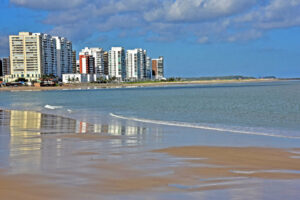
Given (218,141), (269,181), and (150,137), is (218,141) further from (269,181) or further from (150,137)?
(269,181)

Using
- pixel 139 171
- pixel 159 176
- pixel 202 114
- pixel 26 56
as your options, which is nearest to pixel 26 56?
pixel 26 56

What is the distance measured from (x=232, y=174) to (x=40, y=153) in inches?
189

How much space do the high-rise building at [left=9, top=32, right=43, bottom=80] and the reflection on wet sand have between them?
7203 inches

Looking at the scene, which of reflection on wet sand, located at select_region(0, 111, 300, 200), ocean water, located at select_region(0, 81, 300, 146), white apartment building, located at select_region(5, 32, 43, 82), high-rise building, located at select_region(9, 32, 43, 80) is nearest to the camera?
reflection on wet sand, located at select_region(0, 111, 300, 200)

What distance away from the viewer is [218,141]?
41.5 feet

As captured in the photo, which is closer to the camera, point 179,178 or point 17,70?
point 179,178

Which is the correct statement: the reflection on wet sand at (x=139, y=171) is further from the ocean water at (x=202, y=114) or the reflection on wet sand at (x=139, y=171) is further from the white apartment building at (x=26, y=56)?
the white apartment building at (x=26, y=56)

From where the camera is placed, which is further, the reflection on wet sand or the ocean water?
the ocean water

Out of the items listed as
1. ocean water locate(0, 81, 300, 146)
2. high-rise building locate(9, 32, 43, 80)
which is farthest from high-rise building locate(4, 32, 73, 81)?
ocean water locate(0, 81, 300, 146)

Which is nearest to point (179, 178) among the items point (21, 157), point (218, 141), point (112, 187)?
point (112, 187)

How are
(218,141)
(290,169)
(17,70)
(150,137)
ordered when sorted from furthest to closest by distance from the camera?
(17,70) < (150,137) < (218,141) < (290,169)

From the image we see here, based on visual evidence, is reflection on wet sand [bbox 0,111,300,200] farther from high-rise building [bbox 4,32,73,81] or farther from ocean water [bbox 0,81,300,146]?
high-rise building [bbox 4,32,73,81]

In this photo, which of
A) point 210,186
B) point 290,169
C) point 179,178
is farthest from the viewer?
point 290,169

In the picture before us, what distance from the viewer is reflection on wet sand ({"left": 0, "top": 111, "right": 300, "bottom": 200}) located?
6.24 metres
